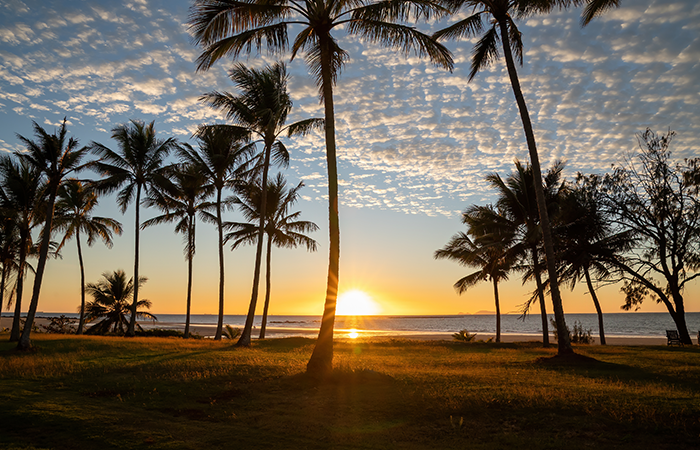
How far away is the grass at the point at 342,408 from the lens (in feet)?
19.0

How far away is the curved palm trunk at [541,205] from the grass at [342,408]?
7.51 ft

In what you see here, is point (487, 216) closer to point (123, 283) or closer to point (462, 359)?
point (462, 359)

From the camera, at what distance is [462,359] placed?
50.9 ft

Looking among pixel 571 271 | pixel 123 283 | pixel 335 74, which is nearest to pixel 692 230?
pixel 571 271

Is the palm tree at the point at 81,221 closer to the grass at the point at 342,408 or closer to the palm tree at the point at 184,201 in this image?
the palm tree at the point at 184,201

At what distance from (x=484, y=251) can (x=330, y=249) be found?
51.3 feet

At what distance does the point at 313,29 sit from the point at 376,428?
1009 centimetres

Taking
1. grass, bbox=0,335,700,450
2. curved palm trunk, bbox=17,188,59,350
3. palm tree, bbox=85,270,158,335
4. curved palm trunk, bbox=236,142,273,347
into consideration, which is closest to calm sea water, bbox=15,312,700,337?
palm tree, bbox=85,270,158,335

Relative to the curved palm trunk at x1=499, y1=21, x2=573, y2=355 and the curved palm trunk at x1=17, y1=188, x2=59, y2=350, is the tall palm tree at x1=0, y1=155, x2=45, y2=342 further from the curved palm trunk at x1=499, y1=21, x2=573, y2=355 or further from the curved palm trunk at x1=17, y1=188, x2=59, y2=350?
the curved palm trunk at x1=499, y1=21, x2=573, y2=355

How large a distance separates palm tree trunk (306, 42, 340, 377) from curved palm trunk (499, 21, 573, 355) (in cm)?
741

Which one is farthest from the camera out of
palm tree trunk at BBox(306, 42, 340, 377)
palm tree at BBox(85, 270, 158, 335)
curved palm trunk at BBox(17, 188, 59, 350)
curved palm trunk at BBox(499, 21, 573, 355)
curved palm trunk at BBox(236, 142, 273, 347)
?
palm tree at BBox(85, 270, 158, 335)

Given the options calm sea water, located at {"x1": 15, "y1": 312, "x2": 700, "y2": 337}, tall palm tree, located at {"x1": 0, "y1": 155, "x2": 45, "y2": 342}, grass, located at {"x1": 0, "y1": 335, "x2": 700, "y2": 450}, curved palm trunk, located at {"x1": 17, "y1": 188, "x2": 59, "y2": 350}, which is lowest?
calm sea water, located at {"x1": 15, "y1": 312, "x2": 700, "y2": 337}

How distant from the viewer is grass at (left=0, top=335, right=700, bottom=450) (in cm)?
579

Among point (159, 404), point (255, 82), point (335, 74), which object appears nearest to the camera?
point (159, 404)
